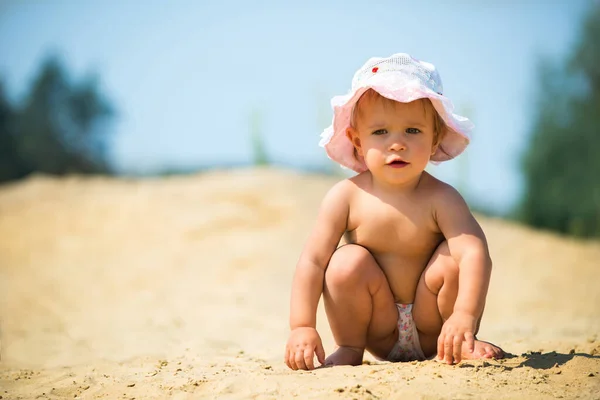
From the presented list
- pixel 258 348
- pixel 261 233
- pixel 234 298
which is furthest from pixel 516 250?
pixel 258 348

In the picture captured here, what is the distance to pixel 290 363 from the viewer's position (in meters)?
2.74

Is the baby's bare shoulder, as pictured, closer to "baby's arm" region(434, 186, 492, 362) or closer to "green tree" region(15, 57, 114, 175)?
"baby's arm" region(434, 186, 492, 362)

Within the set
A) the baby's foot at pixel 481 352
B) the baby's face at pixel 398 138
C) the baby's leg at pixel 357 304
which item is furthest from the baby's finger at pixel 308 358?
the baby's face at pixel 398 138

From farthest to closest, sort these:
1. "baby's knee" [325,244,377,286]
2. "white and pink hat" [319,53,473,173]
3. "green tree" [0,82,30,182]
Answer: "green tree" [0,82,30,182] < "baby's knee" [325,244,377,286] < "white and pink hat" [319,53,473,173]

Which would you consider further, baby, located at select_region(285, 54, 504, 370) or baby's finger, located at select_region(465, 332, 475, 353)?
baby, located at select_region(285, 54, 504, 370)

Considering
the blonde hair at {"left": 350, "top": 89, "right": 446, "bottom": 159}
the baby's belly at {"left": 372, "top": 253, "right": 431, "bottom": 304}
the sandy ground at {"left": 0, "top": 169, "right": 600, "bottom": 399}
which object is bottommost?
the sandy ground at {"left": 0, "top": 169, "right": 600, "bottom": 399}

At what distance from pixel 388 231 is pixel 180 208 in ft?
22.3

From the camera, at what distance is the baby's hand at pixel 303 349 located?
2709mm

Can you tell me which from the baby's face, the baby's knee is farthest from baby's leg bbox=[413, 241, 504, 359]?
the baby's face

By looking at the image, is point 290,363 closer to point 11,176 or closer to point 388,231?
point 388,231

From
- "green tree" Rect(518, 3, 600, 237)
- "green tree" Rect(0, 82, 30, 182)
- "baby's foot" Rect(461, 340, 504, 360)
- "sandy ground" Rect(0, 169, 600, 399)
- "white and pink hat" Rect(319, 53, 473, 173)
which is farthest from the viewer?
"green tree" Rect(0, 82, 30, 182)

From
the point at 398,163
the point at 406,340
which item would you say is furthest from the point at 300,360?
the point at 398,163

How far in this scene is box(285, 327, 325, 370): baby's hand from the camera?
2709 mm

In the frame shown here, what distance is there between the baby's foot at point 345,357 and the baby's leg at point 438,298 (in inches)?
12.2
